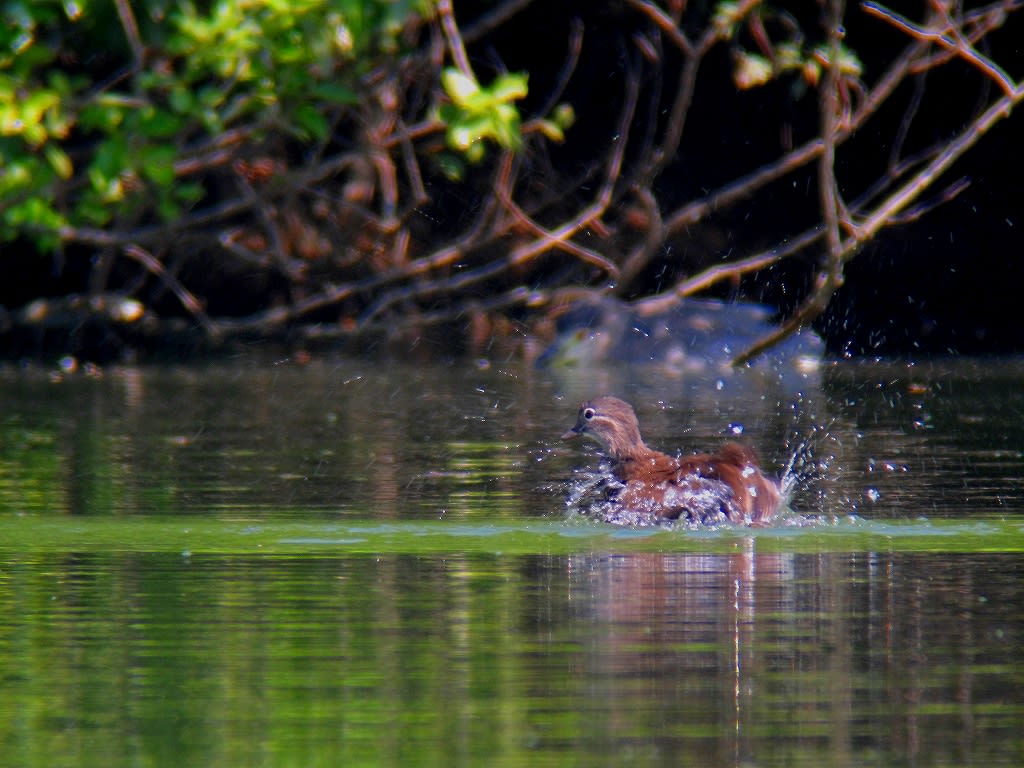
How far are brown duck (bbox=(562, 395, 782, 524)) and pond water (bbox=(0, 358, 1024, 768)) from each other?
0.61 ft

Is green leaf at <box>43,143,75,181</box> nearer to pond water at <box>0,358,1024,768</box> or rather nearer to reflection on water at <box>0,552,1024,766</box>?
pond water at <box>0,358,1024,768</box>

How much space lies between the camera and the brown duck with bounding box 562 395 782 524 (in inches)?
317

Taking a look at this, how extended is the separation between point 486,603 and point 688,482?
2.43 meters

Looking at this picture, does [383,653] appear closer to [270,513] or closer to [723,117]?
[270,513]

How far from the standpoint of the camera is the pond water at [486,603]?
4414 mm

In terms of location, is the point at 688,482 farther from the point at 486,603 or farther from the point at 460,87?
the point at 460,87

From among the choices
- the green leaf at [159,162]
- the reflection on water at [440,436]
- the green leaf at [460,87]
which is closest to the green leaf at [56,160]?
the green leaf at [159,162]

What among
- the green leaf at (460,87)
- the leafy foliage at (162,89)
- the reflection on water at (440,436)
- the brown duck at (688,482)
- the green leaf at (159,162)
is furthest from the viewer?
the green leaf at (159,162)

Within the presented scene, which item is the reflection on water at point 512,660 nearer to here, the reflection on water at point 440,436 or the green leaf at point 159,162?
the reflection on water at point 440,436

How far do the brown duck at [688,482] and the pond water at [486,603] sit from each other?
0.19 metres

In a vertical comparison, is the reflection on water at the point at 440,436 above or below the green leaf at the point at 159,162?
below

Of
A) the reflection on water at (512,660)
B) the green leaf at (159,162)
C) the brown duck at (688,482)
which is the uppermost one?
the green leaf at (159,162)

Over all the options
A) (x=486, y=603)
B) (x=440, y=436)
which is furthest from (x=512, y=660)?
(x=440, y=436)

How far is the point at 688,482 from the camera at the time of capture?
27.1ft
